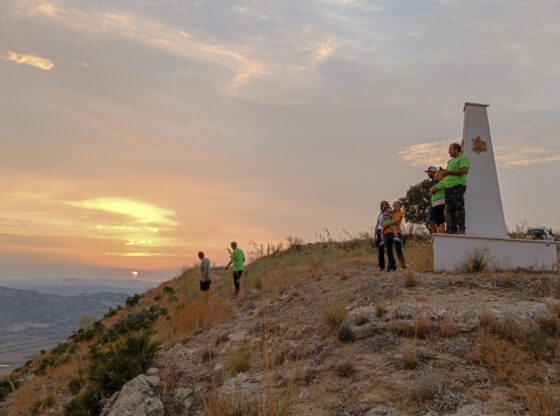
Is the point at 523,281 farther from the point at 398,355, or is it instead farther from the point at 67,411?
the point at 67,411

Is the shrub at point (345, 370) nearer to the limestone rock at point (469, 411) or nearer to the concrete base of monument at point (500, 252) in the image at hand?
the limestone rock at point (469, 411)

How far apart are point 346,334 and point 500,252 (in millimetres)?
4802

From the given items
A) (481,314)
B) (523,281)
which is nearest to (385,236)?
(523,281)

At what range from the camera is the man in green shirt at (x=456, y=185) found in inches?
377

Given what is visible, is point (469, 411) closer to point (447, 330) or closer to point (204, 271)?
point (447, 330)

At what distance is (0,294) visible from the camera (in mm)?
181000

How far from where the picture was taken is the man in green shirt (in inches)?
377

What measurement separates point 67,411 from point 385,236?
25.7ft

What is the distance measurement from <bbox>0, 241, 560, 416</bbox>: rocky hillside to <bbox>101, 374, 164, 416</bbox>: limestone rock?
0.02 meters

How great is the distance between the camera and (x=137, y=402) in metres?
5.98

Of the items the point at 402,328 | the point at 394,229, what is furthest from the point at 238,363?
the point at 394,229

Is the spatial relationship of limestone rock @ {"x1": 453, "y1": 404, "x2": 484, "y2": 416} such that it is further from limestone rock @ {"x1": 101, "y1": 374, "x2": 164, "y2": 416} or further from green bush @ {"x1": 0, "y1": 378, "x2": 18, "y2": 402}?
green bush @ {"x1": 0, "y1": 378, "x2": 18, "y2": 402}

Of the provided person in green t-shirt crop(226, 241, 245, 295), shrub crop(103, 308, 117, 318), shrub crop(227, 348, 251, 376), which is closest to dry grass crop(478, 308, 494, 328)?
shrub crop(227, 348, 251, 376)

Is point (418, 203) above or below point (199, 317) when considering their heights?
above
